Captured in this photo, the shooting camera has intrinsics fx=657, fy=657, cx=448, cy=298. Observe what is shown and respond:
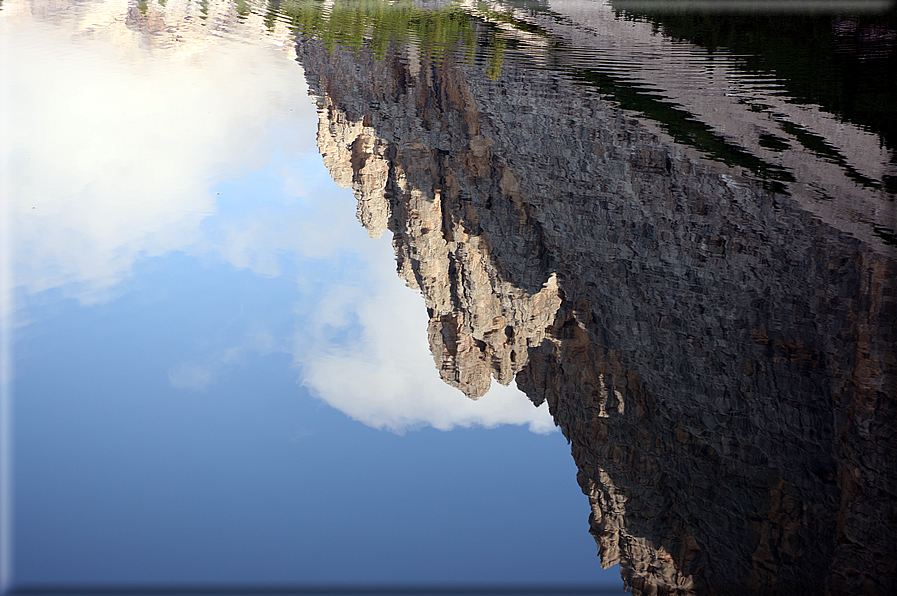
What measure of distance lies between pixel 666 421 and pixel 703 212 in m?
4.74

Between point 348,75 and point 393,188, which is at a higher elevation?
point 348,75

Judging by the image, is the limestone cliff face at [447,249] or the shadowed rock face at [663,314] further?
the limestone cliff face at [447,249]

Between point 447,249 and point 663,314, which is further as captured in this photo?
point 447,249

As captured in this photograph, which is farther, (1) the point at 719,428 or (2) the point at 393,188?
(2) the point at 393,188

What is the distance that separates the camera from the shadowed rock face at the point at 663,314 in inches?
402

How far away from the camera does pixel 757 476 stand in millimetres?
11000

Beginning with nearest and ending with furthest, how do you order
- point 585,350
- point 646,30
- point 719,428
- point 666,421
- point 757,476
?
1. point 757,476
2. point 719,428
3. point 666,421
4. point 585,350
5. point 646,30

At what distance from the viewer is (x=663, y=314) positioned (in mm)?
13391

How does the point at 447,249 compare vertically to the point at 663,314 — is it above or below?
below

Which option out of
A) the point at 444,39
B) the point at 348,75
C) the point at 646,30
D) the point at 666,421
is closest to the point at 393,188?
the point at 348,75

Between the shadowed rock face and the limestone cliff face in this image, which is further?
the limestone cliff face

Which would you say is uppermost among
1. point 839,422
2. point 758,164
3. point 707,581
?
point 758,164

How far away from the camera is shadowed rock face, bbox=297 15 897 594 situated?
33.5 ft

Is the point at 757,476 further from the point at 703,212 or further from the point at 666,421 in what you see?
the point at 703,212
